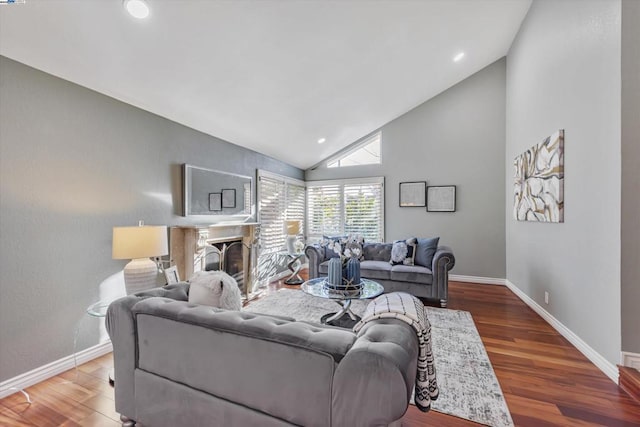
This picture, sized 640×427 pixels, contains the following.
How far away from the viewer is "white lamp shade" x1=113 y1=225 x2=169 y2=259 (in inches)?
86.4

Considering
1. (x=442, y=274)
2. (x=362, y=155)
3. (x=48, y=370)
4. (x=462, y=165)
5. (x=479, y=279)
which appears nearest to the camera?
(x=48, y=370)

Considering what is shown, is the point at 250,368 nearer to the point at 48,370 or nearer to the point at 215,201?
the point at 48,370

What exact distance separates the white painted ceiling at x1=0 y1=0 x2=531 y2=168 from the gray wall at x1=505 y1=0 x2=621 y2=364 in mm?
998

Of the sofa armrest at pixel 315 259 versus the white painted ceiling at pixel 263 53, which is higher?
the white painted ceiling at pixel 263 53

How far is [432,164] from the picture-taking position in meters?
5.30

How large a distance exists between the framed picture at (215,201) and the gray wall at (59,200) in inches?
31.5

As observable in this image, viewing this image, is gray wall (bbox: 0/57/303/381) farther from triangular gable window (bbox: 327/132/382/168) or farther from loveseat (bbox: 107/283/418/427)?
triangular gable window (bbox: 327/132/382/168)

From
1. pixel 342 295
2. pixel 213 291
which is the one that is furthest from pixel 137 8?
pixel 342 295

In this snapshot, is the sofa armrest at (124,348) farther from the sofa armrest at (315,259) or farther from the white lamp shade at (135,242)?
the sofa armrest at (315,259)

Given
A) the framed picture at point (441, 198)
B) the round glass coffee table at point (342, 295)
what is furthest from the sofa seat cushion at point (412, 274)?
the framed picture at point (441, 198)

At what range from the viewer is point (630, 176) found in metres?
1.98

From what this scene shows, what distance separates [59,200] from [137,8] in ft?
5.30

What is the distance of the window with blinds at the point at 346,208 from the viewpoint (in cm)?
579

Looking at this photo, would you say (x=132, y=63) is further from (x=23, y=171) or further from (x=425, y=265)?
(x=425, y=265)
